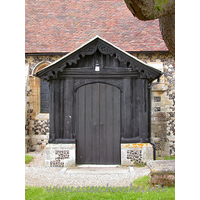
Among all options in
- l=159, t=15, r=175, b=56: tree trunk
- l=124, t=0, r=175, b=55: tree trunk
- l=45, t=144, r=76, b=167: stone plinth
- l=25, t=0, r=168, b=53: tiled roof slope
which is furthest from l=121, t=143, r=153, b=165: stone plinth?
l=124, t=0, r=175, b=55: tree trunk

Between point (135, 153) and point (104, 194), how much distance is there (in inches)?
118

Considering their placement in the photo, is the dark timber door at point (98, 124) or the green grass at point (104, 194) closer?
the green grass at point (104, 194)

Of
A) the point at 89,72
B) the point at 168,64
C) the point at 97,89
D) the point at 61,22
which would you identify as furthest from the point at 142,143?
the point at 61,22

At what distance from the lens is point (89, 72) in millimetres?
7238

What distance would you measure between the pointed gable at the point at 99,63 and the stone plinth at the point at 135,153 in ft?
7.63

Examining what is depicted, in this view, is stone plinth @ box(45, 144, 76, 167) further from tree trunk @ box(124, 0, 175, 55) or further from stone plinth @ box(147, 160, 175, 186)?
tree trunk @ box(124, 0, 175, 55)

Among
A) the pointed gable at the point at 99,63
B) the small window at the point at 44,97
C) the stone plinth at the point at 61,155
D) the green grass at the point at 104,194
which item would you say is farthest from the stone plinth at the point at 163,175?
the small window at the point at 44,97

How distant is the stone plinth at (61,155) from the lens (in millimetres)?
7094

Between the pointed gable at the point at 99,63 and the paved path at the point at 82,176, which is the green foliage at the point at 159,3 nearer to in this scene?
the paved path at the point at 82,176

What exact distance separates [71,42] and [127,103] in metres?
4.82

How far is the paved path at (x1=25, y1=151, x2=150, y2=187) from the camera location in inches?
209

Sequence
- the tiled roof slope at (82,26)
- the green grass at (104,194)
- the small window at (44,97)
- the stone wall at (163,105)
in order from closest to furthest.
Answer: the green grass at (104,194) < the stone wall at (163,105) < the tiled roof slope at (82,26) < the small window at (44,97)

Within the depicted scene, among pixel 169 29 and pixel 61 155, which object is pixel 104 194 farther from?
pixel 169 29

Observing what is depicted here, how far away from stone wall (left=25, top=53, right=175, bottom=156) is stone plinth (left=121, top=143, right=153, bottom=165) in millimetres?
2704
